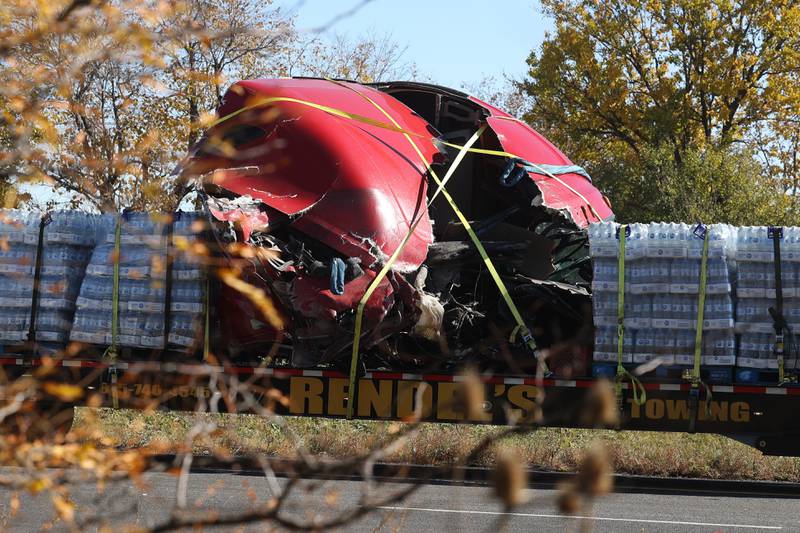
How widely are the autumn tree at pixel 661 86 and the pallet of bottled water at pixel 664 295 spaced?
1630 centimetres

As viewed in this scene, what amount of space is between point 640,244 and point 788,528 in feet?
8.50

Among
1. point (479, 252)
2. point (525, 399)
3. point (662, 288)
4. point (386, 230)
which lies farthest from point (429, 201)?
point (662, 288)

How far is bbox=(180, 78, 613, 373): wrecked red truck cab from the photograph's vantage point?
9172mm

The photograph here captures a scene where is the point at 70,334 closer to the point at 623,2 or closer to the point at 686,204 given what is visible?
the point at 686,204

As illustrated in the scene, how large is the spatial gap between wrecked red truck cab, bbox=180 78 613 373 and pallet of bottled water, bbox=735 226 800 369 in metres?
1.37

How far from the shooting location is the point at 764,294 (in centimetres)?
931

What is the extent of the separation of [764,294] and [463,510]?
122 inches

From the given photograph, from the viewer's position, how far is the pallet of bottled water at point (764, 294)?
9312mm

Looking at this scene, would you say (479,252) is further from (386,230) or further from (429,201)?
(386,230)

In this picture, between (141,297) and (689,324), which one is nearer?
(689,324)

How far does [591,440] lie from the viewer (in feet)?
46.5

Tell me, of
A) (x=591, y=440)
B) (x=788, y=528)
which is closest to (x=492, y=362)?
(x=788, y=528)

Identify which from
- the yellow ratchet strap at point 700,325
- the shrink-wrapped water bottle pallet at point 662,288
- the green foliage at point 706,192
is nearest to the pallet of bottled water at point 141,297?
the shrink-wrapped water bottle pallet at point 662,288

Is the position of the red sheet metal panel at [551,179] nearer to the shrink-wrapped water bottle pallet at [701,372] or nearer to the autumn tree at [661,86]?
the shrink-wrapped water bottle pallet at [701,372]
